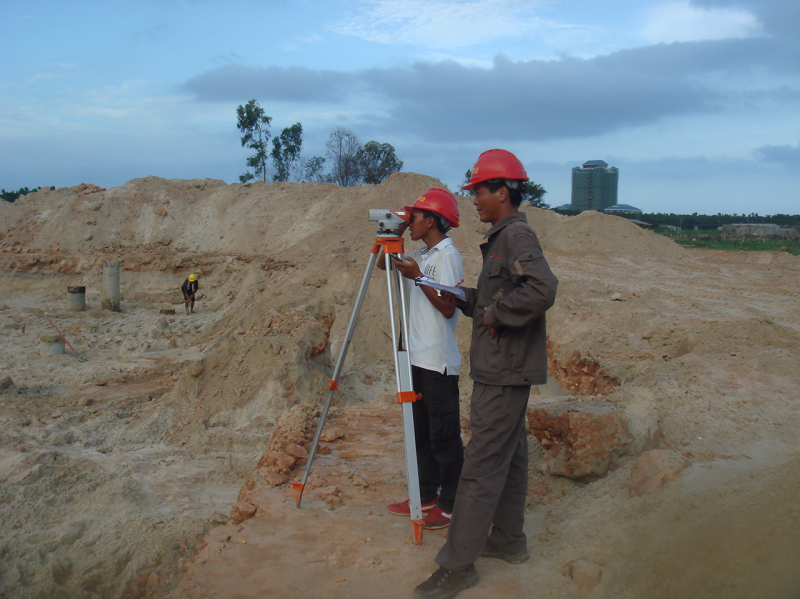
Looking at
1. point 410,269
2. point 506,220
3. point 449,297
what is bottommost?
point 449,297

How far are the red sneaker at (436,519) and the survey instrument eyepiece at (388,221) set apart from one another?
4.71 feet

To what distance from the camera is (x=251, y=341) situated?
7.30 m

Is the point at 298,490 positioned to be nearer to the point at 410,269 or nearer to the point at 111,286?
the point at 410,269

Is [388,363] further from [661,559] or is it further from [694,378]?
[661,559]

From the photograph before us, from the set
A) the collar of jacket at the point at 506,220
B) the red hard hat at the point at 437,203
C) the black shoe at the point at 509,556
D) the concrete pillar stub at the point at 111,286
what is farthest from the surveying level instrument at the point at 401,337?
the concrete pillar stub at the point at 111,286

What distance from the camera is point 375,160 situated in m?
30.6

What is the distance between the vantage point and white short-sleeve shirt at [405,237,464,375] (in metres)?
2.71

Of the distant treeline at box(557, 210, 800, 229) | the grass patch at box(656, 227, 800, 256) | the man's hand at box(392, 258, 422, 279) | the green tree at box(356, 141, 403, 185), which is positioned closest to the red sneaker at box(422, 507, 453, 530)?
the man's hand at box(392, 258, 422, 279)

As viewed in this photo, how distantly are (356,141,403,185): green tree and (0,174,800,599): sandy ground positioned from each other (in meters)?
16.0

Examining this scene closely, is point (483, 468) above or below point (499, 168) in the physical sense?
below

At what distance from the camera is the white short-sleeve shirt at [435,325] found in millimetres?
2713

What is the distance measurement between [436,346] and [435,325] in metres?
0.10

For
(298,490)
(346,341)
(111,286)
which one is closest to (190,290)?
(111,286)

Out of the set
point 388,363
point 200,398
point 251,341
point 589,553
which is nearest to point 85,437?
point 200,398
